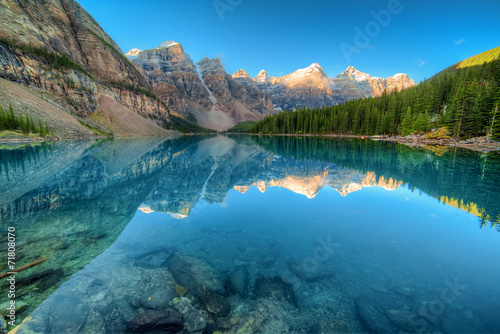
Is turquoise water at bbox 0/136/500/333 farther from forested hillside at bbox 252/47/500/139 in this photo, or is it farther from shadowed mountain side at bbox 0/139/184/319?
forested hillside at bbox 252/47/500/139

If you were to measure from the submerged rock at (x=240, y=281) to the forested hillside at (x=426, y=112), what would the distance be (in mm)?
65188

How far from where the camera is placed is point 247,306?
19.7ft

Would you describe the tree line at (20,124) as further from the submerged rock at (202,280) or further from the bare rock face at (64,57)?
the submerged rock at (202,280)

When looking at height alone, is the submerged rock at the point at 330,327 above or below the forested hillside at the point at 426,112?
below

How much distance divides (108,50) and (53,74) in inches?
3045

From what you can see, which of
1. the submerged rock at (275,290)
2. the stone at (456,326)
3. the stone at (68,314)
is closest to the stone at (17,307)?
the stone at (68,314)

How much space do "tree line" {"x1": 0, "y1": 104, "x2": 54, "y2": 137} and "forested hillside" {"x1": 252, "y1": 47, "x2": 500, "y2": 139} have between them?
11407 cm

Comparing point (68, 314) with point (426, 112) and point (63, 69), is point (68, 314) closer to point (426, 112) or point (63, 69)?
point (426, 112)

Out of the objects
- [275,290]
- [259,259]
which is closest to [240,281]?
[275,290]

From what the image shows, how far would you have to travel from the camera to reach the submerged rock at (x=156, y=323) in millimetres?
5004

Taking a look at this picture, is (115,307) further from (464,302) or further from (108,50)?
(108,50)

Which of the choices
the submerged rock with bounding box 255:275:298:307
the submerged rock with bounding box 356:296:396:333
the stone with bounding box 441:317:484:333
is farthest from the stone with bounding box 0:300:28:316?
the stone with bounding box 441:317:484:333

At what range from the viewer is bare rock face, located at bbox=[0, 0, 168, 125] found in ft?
309

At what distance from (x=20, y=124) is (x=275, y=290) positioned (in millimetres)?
97839
